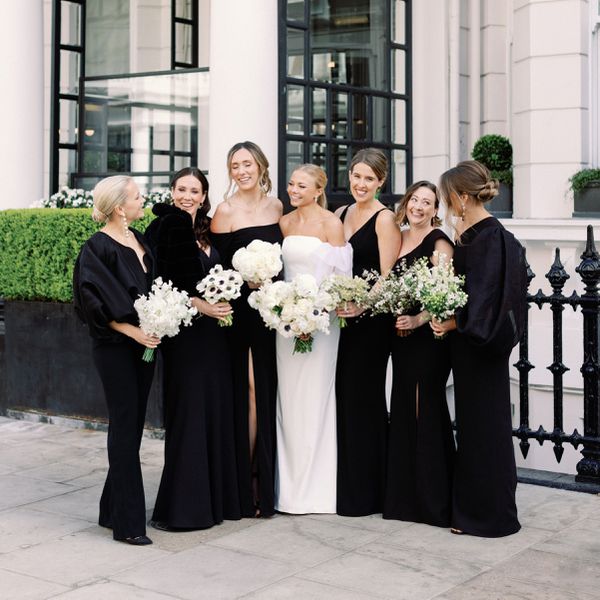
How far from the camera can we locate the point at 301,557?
221 inches

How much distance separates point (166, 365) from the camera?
6.33 meters

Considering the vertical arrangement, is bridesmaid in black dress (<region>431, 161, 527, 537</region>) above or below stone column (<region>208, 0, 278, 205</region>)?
below

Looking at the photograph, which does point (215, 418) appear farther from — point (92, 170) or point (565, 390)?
point (92, 170)

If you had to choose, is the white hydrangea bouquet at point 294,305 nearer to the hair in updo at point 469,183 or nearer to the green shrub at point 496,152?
the hair in updo at point 469,183

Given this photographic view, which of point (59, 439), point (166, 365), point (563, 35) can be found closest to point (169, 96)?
point (563, 35)

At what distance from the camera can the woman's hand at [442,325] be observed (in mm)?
6000

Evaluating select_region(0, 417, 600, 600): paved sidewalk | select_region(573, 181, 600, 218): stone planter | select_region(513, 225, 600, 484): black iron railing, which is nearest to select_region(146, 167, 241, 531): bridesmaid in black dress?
select_region(0, 417, 600, 600): paved sidewalk

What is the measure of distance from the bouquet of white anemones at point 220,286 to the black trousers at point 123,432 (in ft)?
1.55

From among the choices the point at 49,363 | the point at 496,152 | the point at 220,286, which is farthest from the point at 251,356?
the point at 496,152

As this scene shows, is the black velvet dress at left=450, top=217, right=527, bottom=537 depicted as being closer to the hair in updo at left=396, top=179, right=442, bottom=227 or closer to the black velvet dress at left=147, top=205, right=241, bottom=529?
the hair in updo at left=396, top=179, right=442, bottom=227

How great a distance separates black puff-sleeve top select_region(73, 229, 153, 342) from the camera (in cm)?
575

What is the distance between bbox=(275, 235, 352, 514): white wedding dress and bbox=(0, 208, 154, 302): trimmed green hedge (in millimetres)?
2871

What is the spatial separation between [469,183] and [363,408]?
4.85ft

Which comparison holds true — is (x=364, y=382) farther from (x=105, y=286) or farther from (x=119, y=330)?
(x=105, y=286)
